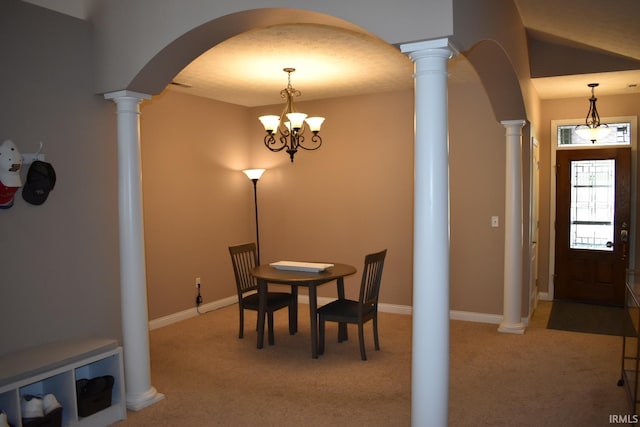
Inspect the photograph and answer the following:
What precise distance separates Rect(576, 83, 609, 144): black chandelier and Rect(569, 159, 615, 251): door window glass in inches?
13.5

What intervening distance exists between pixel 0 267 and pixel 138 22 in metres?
1.65

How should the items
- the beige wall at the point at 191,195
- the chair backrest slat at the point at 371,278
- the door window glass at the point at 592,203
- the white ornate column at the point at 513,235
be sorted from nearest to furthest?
the chair backrest slat at the point at 371,278
the white ornate column at the point at 513,235
the beige wall at the point at 191,195
the door window glass at the point at 592,203

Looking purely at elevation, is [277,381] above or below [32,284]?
below

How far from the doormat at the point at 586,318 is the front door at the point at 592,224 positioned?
0.73 feet

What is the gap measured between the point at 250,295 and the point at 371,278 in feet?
4.40

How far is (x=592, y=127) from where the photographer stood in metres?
5.85

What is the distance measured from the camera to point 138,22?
3195 mm

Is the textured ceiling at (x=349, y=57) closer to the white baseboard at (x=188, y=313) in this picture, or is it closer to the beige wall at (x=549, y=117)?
the beige wall at (x=549, y=117)

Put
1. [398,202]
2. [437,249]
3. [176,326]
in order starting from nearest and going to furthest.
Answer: [437,249]
[176,326]
[398,202]

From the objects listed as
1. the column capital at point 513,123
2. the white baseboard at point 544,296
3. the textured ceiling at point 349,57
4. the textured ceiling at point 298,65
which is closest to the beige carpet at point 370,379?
the white baseboard at point 544,296

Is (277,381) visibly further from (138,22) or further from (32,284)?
(138,22)

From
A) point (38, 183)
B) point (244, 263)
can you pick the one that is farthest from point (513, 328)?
point (38, 183)

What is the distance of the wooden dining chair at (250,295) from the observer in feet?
15.4

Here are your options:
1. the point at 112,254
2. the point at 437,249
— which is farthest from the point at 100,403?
→ the point at 437,249
